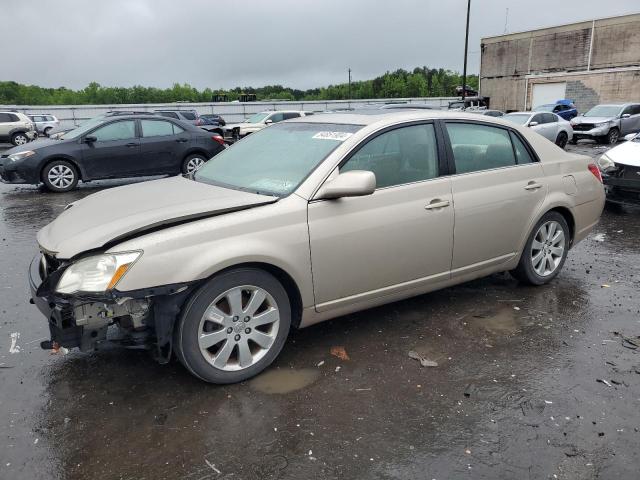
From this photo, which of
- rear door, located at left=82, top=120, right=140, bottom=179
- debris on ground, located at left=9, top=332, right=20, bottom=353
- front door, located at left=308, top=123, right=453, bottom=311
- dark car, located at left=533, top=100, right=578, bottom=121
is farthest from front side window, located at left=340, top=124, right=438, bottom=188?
dark car, located at left=533, top=100, right=578, bottom=121

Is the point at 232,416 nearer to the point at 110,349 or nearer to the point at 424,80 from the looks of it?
the point at 110,349

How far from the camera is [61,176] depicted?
11211 mm

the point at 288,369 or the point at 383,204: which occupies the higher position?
the point at 383,204

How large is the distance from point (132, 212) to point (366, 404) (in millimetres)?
1863

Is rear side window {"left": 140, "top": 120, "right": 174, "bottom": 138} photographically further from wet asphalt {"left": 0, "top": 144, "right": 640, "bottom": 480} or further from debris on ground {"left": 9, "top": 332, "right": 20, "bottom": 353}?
debris on ground {"left": 9, "top": 332, "right": 20, "bottom": 353}

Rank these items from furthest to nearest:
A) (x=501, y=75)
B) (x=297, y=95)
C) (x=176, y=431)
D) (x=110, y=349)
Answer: (x=297, y=95)
(x=501, y=75)
(x=110, y=349)
(x=176, y=431)

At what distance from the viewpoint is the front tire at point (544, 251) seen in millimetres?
4875

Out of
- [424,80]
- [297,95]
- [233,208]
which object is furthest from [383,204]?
[297,95]

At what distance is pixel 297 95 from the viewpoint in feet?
402

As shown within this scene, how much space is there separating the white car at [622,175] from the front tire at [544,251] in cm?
373

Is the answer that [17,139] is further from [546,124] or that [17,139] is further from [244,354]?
[244,354]

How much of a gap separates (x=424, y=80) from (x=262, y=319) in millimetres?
102143

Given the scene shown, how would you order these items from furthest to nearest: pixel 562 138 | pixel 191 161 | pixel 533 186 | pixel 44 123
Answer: pixel 44 123 → pixel 562 138 → pixel 191 161 → pixel 533 186

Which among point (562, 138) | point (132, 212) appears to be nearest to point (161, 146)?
point (132, 212)
